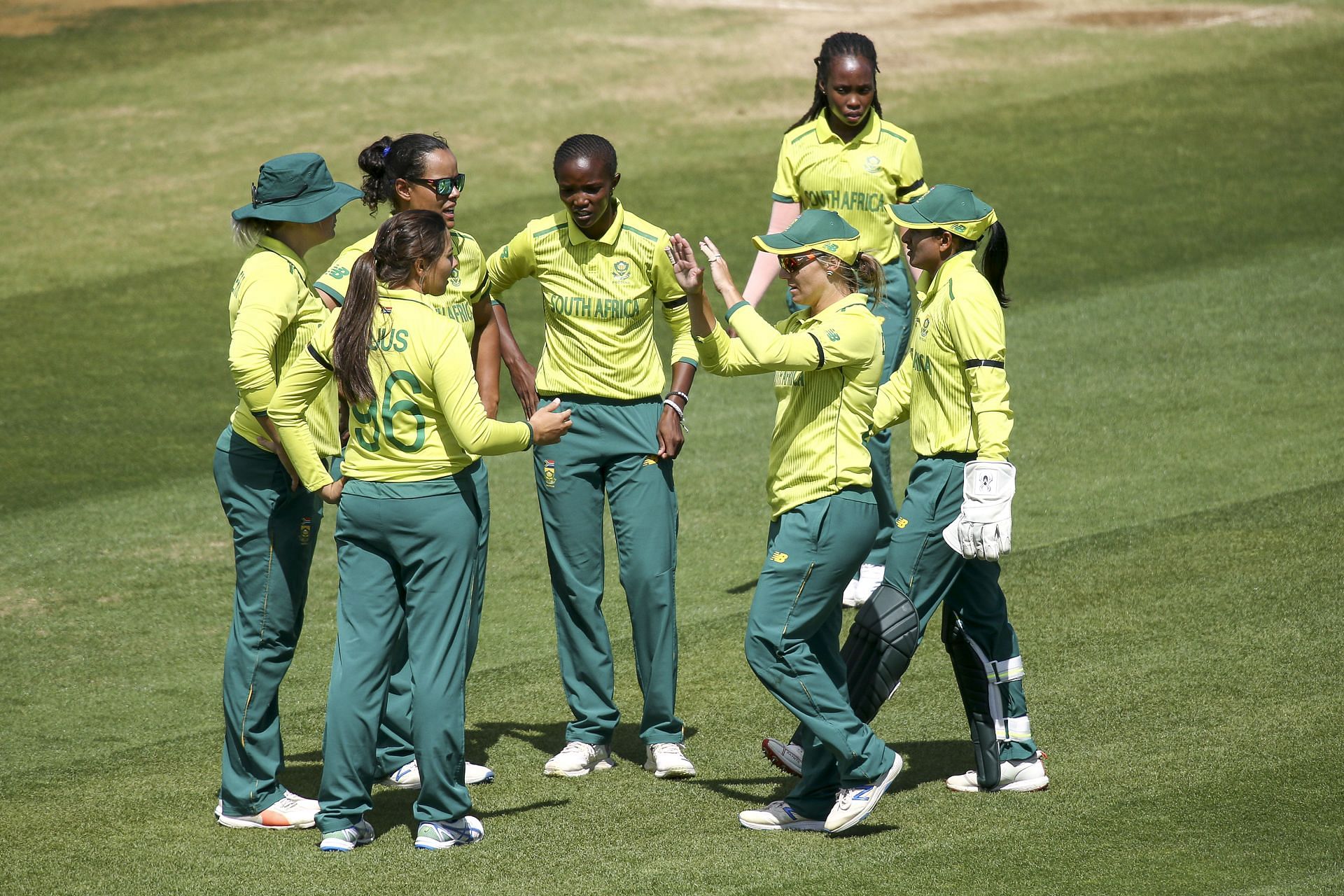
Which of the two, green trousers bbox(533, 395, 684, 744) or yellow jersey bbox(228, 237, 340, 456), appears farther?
green trousers bbox(533, 395, 684, 744)

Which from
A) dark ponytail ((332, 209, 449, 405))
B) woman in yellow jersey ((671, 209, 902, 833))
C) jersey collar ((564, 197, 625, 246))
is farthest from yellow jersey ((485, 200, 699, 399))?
dark ponytail ((332, 209, 449, 405))

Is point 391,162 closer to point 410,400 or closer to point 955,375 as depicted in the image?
point 410,400

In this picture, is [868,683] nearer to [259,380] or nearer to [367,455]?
[367,455]

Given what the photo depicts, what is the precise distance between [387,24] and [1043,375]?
1445cm

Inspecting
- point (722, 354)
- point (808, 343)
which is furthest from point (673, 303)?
point (808, 343)

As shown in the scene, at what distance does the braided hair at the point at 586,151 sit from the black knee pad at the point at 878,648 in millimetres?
2011

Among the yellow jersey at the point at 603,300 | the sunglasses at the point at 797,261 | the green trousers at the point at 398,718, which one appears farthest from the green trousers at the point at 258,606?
the sunglasses at the point at 797,261

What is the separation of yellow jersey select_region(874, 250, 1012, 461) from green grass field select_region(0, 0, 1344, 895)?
1344 mm

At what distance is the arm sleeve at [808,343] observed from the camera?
5434 mm

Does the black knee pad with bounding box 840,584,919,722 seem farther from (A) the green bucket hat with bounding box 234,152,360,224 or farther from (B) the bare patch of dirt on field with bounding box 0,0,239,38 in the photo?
(B) the bare patch of dirt on field with bounding box 0,0,239,38

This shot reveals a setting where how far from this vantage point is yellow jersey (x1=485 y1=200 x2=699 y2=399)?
642 centimetres

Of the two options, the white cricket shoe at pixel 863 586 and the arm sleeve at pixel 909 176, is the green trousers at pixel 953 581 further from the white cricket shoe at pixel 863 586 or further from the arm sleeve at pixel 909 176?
the arm sleeve at pixel 909 176

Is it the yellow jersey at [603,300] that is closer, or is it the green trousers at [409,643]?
the green trousers at [409,643]

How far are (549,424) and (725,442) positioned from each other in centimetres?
544
